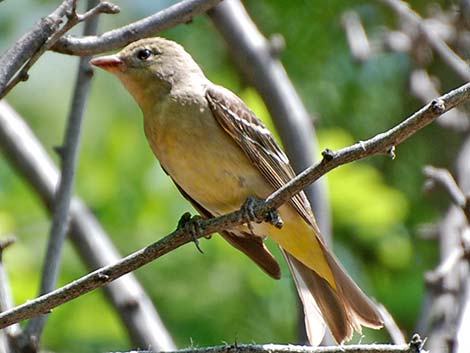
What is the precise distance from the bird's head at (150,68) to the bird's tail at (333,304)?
0.94 meters

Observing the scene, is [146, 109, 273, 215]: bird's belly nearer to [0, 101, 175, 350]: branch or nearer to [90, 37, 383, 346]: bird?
[90, 37, 383, 346]: bird

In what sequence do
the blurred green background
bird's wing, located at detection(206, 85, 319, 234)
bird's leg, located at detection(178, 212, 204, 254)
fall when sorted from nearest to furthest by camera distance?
bird's leg, located at detection(178, 212, 204, 254)
bird's wing, located at detection(206, 85, 319, 234)
the blurred green background

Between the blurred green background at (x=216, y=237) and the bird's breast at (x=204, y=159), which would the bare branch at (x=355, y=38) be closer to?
the blurred green background at (x=216, y=237)

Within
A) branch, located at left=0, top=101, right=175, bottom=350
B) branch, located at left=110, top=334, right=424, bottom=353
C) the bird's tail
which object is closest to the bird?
the bird's tail

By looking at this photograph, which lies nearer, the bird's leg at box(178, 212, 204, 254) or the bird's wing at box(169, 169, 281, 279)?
the bird's leg at box(178, 212, 204, 254)

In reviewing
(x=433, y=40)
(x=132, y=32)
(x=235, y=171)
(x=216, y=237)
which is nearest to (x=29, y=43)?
(x=132, y=32)

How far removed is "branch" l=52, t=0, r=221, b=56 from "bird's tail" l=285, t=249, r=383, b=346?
1.45 meters

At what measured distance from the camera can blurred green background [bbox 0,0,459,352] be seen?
220 inches

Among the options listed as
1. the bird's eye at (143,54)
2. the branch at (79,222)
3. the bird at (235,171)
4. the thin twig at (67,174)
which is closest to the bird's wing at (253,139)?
the bird at (235,171)

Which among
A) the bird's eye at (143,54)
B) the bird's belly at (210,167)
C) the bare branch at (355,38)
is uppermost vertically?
the bird's eye at (143,54)

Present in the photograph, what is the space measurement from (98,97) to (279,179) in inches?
115

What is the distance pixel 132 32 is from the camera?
3.26 meters

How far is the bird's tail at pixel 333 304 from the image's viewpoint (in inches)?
167

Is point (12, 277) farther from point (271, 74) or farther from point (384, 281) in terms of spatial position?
point (384, 281)
